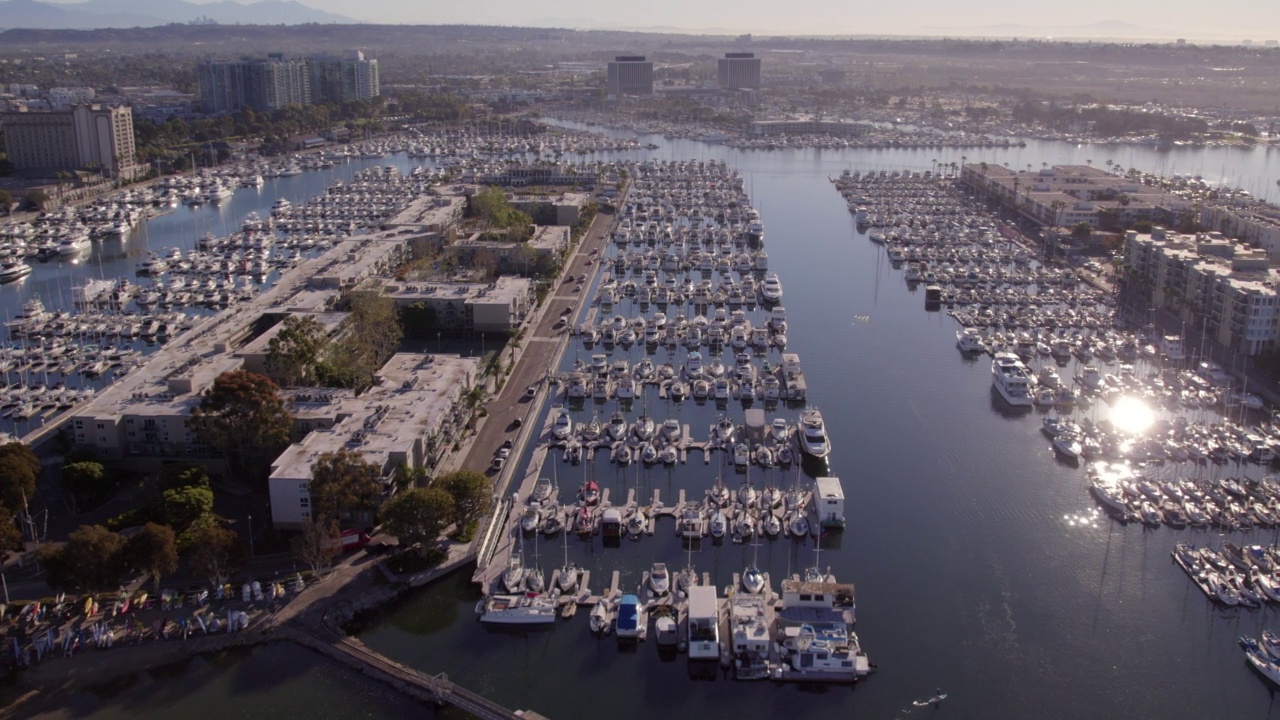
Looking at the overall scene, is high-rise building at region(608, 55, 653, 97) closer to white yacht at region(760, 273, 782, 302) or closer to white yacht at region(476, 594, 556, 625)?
white yacht at region(760, 273, 782, 302)

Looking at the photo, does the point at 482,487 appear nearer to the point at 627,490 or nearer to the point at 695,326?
the point at 627,490

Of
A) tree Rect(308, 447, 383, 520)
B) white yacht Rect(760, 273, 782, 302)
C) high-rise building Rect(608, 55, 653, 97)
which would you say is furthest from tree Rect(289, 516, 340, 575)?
high-rise building Rect(608, 55, 653, 97)

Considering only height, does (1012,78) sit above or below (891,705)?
above

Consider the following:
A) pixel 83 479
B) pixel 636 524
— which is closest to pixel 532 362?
pixel 636 524

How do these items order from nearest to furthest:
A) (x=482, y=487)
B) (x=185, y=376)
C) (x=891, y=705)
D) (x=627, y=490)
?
(x=891, y=705) → (x=482, y=487) → (x=627, y=490) → (x=185, y=376)

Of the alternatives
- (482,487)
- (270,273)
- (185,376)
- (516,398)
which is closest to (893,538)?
(482,487)

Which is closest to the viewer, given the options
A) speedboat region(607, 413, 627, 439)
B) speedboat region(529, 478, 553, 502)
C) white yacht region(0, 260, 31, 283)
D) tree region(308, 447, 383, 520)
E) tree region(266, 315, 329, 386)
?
tree region(308, 447, 383, 520)

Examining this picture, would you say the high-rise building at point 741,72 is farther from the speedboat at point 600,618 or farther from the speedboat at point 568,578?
the speedboat at point 600,618
